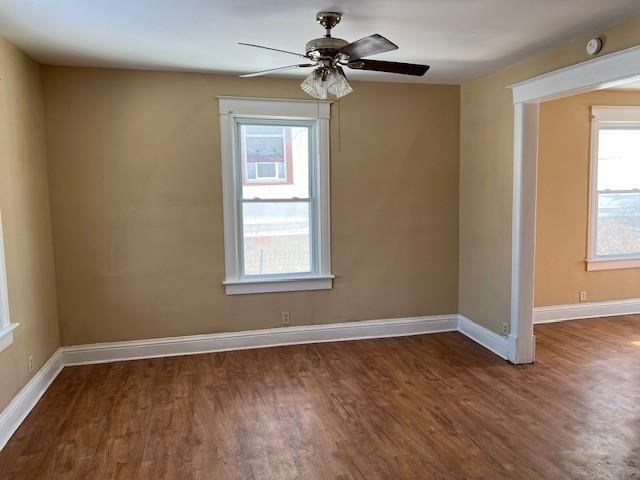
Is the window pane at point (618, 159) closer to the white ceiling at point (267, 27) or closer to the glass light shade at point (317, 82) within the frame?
the white ceiling at point (267, 27)

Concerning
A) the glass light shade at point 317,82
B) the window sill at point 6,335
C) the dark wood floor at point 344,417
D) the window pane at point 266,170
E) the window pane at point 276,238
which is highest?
the glass light shade at point 317,82

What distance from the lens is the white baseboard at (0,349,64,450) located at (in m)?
2.87

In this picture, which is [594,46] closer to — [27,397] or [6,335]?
[6,335]

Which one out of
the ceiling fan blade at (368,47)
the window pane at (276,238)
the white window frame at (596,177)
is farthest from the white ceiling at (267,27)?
the white window frame at (596,177)

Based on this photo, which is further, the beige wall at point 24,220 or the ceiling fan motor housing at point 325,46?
the beige wall at point 24,220

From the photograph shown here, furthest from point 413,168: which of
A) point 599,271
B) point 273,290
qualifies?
point 599,271

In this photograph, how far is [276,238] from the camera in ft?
14.9

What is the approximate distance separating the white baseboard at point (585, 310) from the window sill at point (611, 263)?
41cm

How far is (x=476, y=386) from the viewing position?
3.60 meters

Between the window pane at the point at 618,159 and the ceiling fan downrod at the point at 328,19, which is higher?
the ceiling fan downrod at the point at 328,19

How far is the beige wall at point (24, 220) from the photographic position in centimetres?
306

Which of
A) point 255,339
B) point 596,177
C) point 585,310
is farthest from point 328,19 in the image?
point 585,310

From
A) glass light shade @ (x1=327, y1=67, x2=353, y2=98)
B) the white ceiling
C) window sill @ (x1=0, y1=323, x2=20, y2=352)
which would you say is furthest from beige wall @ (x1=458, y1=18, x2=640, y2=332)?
window sill @ (x1=0, y1=323, x2=20, y2=352)

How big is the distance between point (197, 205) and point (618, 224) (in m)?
4.80
